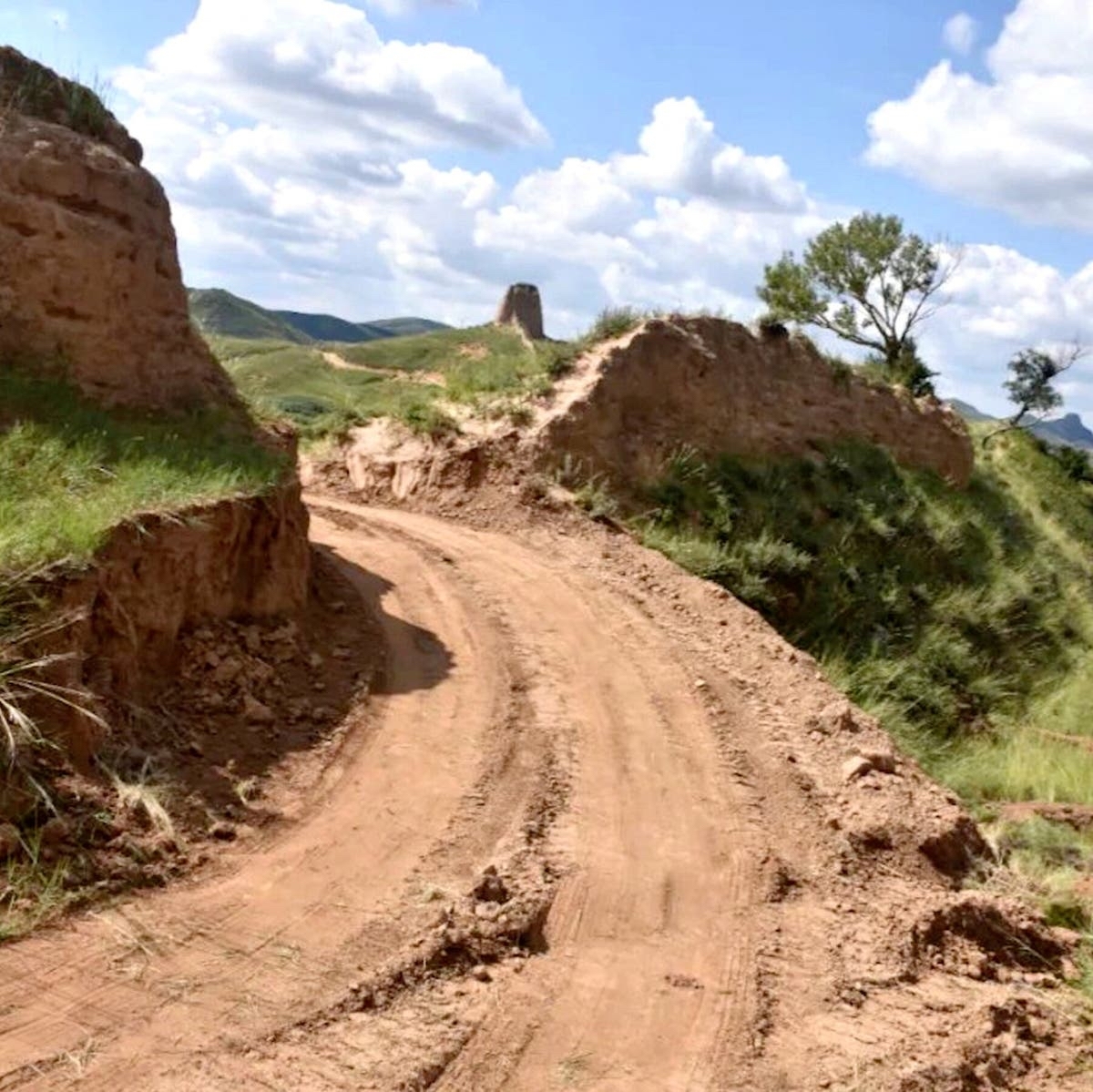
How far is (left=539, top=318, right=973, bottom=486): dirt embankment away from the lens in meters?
14.0

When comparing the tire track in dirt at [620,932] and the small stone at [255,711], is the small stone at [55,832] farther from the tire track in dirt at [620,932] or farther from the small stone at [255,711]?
the small stone at [255,711]

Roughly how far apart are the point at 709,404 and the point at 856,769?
8302 mm

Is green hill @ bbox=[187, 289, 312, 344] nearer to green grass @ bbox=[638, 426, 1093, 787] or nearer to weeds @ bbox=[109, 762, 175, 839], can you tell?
green grass @ bbox=[638, 426, 1093, 787]

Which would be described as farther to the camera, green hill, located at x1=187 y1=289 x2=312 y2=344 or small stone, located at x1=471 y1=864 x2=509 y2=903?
green hill, located at x1=187 y1=289 x2=312 y2=344

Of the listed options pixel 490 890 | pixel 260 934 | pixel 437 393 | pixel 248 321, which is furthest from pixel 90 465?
pixel 248 321

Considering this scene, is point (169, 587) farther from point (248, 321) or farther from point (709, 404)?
point (248, 321)

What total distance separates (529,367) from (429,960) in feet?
35.3

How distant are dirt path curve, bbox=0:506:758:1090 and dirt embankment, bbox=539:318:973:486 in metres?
5.04

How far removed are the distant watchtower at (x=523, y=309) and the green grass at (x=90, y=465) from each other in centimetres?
2145

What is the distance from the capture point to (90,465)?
655cm

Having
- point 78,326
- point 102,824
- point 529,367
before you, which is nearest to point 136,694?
point 102,824

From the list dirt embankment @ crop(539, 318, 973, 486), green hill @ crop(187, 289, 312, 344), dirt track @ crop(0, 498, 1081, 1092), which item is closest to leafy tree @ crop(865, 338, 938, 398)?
dirt embankment @ crop(539, 318, 973, 486)

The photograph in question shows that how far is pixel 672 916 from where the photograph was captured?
580 centimetres

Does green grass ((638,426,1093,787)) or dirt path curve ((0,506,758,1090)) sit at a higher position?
green grass ((638,426,1093,787))
